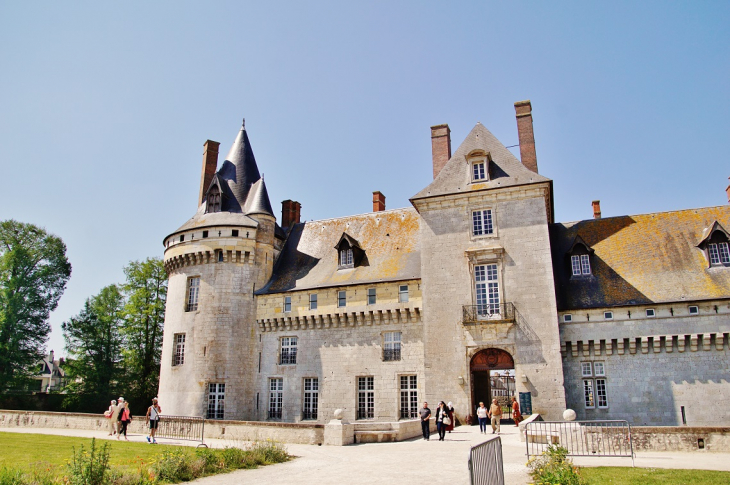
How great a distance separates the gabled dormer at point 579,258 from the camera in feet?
80.6

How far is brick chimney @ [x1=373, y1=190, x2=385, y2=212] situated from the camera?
32.9 m

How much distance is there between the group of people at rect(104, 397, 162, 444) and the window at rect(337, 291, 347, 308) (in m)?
10.0

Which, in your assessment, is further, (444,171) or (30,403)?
(30,403)

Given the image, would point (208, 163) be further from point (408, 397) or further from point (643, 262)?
point (643, 262)

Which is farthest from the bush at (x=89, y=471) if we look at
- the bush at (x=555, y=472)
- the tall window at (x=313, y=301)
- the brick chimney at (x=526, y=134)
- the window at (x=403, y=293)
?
the brick chimney at (x=526, y=134)

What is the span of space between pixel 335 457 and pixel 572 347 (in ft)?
42.8

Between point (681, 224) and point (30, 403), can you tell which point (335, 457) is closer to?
point (681, 224)

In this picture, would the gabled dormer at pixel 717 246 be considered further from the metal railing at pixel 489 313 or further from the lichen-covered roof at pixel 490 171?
the metal railing at pixel 489 313

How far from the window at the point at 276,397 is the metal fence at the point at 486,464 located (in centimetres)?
1979

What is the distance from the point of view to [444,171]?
26.7m

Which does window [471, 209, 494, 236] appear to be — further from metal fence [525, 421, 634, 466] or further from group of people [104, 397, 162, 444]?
group of people [104, 397, 162, 444]

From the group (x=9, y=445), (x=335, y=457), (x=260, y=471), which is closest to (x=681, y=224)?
(x=335, y=457)

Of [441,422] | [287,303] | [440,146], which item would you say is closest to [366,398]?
[287,303]

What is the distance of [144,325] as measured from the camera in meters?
38.0
